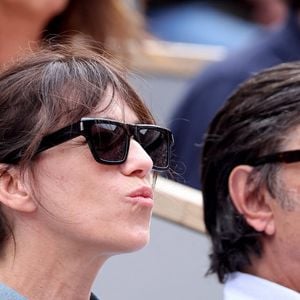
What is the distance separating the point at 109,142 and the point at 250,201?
0.60 metres

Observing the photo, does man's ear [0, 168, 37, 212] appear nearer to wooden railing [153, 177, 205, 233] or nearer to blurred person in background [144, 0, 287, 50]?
wooden railing [153, 177, 205, 233]

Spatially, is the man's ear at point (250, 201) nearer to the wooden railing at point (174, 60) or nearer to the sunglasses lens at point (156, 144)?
the sunglasses lens at point (156, 144)

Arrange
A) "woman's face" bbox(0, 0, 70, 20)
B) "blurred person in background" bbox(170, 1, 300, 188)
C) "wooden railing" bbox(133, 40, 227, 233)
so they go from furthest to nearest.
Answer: "wooden railing" bbox(133, 40, 227, 233)
"blurred person in background" bbox(170, 1, 300, 188)
"woman's face" bbox(0, 0, 70, 20)

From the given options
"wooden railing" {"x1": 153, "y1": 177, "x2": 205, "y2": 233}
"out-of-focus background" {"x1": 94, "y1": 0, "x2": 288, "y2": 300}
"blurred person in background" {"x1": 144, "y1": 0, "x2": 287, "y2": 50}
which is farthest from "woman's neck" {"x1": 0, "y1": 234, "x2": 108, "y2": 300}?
"blurred person in background" {"x1": 144, "y1": 0, "x2": 287, "y2": 50}

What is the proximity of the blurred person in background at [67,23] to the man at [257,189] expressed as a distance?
95 cm

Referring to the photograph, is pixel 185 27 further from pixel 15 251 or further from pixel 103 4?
pixel 15 251

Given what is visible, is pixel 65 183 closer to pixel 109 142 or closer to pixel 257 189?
pixel 109 142

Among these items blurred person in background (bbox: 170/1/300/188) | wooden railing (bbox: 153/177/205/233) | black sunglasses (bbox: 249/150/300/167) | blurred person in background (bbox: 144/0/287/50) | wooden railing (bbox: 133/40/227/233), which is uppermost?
black sunglasses (bbox: 249/150/300/167)

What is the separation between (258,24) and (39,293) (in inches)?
167

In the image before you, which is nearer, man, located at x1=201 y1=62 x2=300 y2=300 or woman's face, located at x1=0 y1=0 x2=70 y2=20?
man, located at x1=201 y1=62 x2=300 y2=300

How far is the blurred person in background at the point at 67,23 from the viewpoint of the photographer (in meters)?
3.68

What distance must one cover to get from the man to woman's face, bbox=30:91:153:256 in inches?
20.4

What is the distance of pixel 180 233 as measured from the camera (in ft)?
10.2

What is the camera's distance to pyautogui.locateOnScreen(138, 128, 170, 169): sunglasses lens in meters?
2.27
